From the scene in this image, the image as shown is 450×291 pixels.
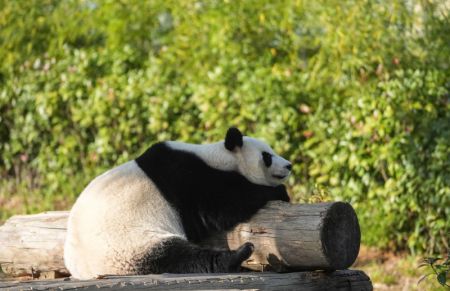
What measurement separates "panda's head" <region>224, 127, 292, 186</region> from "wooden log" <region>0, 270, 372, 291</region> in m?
0.73

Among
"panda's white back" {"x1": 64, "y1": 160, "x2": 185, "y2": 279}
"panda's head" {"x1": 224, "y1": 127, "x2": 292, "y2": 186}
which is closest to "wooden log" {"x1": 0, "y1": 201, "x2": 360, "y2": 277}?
"panda's head" {"x1": 224, "y1": 127, "x2": 292, "y2": 186}

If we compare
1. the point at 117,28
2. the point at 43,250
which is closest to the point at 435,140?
the point at 43,250

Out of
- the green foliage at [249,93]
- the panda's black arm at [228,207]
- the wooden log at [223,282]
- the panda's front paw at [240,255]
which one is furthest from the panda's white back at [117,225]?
the green foliage at [249,93]

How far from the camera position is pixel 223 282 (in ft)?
13.9

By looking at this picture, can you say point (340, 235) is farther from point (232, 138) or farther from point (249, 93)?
point (249, 93)

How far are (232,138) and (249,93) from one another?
3.48 metres

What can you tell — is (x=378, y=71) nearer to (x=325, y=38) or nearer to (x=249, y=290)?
(x=325, y=38)

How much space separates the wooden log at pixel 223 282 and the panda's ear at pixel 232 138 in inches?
35.2

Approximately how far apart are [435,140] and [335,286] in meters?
2.81

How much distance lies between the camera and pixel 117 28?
10.8 metres

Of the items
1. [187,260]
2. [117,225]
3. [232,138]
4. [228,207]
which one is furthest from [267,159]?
[117,225]

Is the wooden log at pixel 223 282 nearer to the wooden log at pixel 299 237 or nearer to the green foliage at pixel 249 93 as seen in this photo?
the wooden log at pixel 299 237

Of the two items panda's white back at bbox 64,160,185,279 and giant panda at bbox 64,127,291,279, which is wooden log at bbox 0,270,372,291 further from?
panda's white back at bbox 64,160,185,279

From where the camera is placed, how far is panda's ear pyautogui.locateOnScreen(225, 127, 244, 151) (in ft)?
16.7
